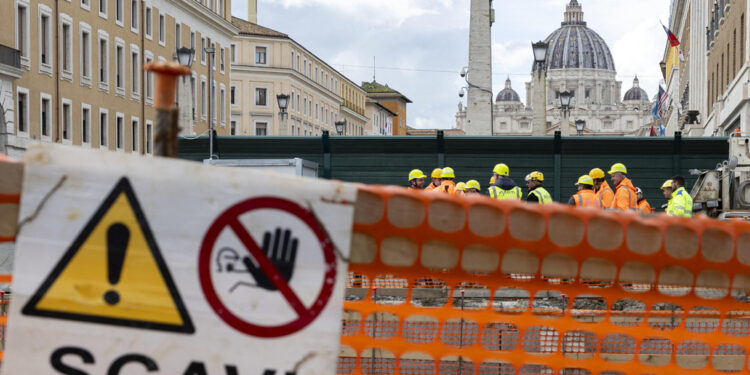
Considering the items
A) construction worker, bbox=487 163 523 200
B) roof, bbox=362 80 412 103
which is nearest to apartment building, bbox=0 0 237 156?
construction worker, bbox=487 163 523 200

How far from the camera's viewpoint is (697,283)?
3.41 meters

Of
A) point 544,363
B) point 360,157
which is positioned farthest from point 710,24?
point 544,363

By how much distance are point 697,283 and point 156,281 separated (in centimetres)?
184

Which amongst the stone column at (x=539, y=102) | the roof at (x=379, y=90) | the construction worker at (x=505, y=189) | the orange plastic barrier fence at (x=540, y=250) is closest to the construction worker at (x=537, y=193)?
the construction worker at (x=505, y=189)

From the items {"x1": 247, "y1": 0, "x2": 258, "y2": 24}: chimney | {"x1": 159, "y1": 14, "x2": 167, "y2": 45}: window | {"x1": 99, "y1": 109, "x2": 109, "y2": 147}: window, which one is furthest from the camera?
{"x1": 247, "y1": 0, "x2": 258, "y2": 24}: chimney

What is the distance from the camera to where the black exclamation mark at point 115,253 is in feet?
9.89

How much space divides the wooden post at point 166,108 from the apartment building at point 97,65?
3415 centimetres

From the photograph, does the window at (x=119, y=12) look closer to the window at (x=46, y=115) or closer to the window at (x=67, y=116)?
the window at (x=67, y=116)

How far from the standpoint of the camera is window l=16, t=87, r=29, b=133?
37188 mm

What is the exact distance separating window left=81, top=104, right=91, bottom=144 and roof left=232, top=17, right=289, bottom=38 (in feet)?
128

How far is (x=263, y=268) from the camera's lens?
3.06m

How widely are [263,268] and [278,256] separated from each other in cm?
6

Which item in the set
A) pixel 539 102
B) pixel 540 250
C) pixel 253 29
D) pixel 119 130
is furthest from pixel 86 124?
pixel 540 250

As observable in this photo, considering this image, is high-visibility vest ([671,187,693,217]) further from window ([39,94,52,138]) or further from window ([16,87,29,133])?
window ([39,94,52,138])
